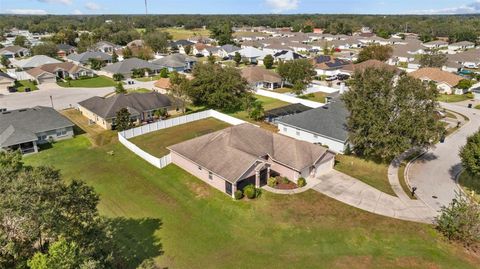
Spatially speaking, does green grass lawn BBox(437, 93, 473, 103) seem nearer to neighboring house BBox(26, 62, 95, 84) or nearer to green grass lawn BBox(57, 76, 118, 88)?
green grass lawn BBox(57, 76, 118, 88)

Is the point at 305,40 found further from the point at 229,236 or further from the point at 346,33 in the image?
the point at 229,236

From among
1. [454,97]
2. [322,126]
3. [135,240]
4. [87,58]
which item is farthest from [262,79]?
[87,58]

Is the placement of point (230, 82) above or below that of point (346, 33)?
below

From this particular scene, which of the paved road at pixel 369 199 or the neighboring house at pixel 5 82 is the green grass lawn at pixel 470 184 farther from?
the neighboring house at pixel 5 82

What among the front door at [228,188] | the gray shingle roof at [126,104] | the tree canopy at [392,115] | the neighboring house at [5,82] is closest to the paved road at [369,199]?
the tree canopy at [392,115]

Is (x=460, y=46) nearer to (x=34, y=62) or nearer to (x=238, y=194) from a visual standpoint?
(x=238, y=194)

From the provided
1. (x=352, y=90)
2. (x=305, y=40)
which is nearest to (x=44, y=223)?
(x=352, y=90)

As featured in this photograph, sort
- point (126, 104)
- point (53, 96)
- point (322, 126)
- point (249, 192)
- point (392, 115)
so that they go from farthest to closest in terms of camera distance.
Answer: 1. point (53, 96)
2. point (126, 104)
3. point (322, 126)
4. point (392, 115)
5. point (249, 192)
